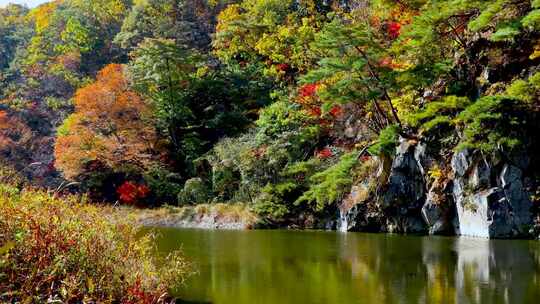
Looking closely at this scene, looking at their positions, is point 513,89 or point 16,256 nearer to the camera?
point 16,256

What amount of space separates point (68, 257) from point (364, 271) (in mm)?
6512

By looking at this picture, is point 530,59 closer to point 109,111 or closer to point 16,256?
point 16,256

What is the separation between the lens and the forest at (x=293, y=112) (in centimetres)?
1636

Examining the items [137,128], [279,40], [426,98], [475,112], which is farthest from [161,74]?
[475,112]

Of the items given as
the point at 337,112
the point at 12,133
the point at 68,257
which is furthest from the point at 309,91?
the point at 12,133

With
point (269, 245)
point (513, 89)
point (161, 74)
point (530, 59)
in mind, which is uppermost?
point (161, 74)

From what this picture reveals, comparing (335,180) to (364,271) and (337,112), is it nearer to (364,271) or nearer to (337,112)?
(337,112)

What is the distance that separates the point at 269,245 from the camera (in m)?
16.4

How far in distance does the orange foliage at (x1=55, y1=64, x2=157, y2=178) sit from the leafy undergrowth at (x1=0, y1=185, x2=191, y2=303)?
21.3 meters

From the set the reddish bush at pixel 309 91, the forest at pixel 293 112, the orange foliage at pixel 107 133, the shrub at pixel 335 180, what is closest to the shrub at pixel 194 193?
the forest at pixel 293 112

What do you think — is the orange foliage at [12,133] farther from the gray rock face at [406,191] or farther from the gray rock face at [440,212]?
the gray rock face at [440,212]

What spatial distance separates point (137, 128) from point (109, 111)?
1.78 m

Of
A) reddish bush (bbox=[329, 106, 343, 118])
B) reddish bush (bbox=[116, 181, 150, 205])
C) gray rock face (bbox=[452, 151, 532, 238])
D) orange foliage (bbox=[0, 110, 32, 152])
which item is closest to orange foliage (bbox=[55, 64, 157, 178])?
reddish bush (bbox=[116, 181, 150, 205])

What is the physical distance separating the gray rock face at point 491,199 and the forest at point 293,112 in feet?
0.13
